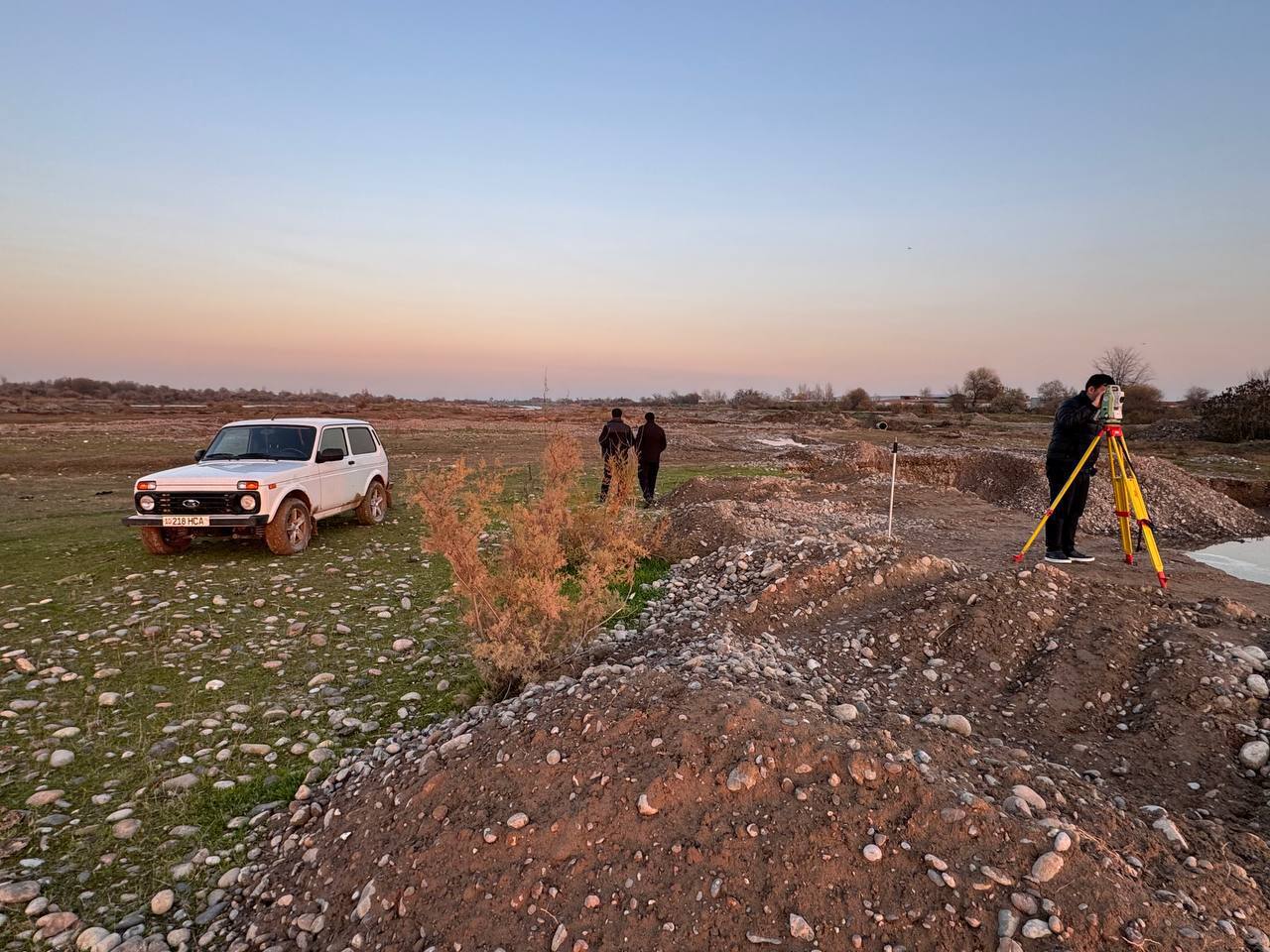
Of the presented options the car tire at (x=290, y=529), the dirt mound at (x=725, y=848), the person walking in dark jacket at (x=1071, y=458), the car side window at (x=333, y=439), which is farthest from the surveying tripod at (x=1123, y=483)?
the car side window at (x=333, y=439)

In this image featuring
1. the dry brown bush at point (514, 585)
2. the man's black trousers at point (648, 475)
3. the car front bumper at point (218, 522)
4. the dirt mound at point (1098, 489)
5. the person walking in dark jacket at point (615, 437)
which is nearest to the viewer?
the dry brown bush at point (514, 585)

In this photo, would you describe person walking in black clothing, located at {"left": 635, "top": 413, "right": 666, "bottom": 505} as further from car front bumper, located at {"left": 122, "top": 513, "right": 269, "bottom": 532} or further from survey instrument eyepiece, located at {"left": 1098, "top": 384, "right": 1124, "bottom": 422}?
survey instrument eyepiece, located at {"left": 1098, "top": 384, "right": 1124, "bottom": 422}

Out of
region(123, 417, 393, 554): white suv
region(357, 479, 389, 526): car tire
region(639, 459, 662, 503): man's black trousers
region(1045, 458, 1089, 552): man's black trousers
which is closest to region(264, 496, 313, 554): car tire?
region(123, 417, 393, 554): white suv

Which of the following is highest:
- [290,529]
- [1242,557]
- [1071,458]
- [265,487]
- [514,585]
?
[1071,458]

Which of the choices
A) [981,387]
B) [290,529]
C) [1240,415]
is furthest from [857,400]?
[290,529]

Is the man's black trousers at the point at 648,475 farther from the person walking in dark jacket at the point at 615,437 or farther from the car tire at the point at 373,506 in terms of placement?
the car tire at the point at 373,506

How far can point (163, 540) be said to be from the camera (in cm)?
998

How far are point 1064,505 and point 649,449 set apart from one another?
8017mm

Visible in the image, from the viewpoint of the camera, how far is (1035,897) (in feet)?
9.32

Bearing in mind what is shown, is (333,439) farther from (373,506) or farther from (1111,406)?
(1111,406)

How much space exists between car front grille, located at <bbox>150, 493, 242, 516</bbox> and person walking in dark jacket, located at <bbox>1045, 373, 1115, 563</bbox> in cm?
1145

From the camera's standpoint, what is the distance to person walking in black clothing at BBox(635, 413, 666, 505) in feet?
48.4

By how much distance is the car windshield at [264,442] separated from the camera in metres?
11.0

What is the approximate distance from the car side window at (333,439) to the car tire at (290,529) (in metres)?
1.22
